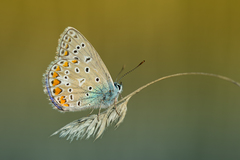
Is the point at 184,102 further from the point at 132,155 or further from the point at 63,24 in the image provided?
the point at 63,24

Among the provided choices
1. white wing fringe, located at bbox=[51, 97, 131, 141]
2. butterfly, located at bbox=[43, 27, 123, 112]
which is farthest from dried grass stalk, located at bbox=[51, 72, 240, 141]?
butterfly, located at bbox=[43, 27, 123, 112]

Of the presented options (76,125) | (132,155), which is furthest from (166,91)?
(76,125)

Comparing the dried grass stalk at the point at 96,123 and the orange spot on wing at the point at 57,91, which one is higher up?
the orange spot on wing at the point at 57,91

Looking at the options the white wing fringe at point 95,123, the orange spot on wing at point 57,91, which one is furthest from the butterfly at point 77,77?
the white wing fringe at point 95,123

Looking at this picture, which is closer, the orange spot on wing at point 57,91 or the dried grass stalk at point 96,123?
the dried grass stalk at point 96,123

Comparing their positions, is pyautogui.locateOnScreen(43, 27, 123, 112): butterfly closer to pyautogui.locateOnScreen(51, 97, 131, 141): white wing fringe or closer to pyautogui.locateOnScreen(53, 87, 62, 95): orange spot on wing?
pyautogui.locateOnScreen(53, 87, 62, 95): orange spot on wing

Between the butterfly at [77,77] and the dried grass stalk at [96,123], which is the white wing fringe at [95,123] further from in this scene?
the butterfly at [77,77]

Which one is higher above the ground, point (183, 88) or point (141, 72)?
point (141, 72)

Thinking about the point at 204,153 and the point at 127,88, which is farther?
the point at 127,88
